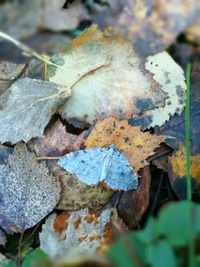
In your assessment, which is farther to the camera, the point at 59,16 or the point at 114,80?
the point at 114,80

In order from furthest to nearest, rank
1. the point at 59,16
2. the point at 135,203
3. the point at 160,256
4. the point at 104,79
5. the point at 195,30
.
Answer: the point at 104,79
the point at 135,203
the point at 59,16
the point at 195,30
the point at 160,256

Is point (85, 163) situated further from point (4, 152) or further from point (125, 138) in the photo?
point (4, 152)

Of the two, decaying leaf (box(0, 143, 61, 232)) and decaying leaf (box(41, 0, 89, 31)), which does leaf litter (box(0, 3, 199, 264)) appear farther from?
decaying leaf (box(41, 0, 89, 31))

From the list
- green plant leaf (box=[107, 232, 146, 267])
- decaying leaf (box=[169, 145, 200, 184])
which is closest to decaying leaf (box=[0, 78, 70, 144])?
decaying leaf (box=[169, 145, 200, 184])

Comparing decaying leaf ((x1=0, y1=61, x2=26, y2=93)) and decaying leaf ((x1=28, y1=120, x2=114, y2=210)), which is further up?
decaying leaf ((x1=0, y1=61, x2=26, y2=93))

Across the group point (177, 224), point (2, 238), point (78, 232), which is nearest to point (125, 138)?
point (78, 232)

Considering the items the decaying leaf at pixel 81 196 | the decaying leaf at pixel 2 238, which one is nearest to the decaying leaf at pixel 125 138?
the decaying leaf at pixel 81 196

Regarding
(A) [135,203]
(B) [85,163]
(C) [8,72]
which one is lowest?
(A) [135,203]
